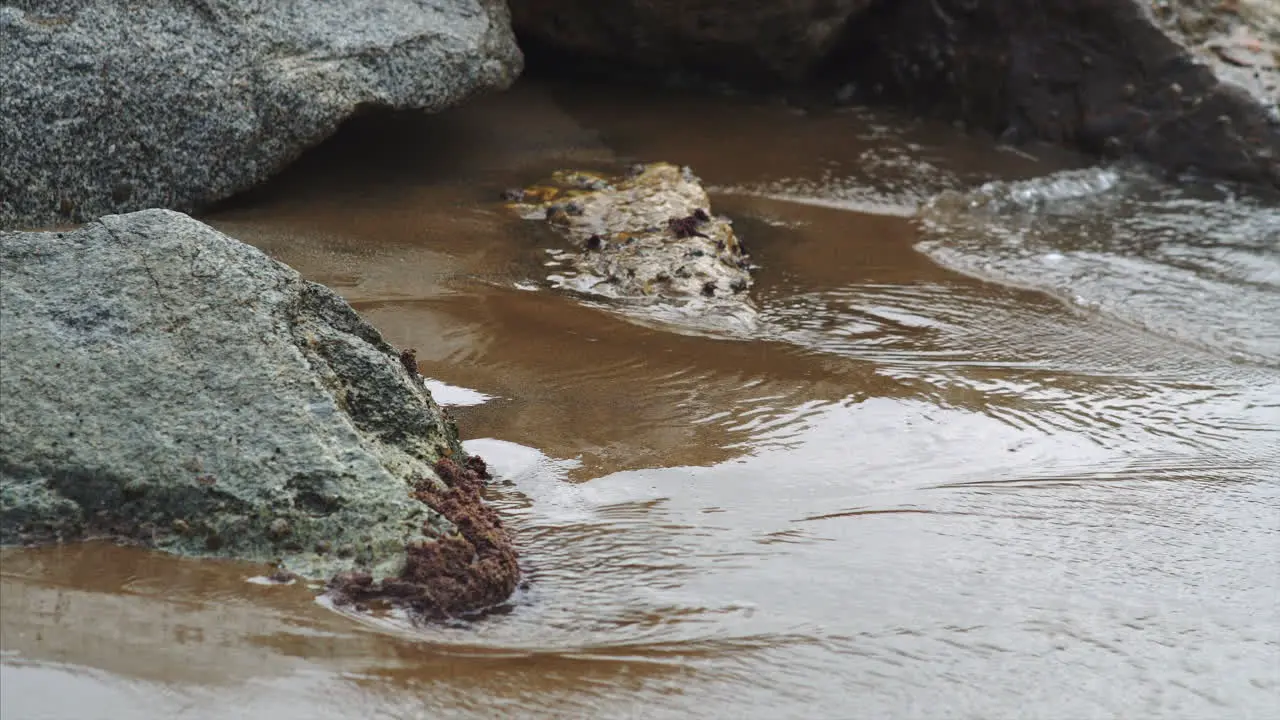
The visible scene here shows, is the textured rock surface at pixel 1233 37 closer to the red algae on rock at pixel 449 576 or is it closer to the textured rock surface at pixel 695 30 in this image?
the textured rock surface at pixel 695 30

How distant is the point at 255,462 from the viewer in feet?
8.83

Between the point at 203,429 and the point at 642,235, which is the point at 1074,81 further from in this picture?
the point at 203,429

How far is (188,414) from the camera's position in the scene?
2738mm

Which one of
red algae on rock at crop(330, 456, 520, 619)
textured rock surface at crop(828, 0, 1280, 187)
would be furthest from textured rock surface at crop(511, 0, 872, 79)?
red algae on rock at crop(330, 456, 520, 619)

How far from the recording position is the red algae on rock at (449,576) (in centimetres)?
258

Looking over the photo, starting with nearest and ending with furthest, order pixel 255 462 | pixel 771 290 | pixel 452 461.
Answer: pixel 255 462 < pixel 452 461 < pixel 771 290

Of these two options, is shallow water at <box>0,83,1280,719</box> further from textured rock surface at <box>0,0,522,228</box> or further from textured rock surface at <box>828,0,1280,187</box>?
textured rock surface at <box>828,0,1280,187</box>

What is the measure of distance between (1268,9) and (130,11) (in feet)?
17.6

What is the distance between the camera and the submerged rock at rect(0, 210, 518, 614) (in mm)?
2652

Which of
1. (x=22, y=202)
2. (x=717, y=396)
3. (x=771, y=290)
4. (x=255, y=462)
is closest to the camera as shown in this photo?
(x=255, y=462)

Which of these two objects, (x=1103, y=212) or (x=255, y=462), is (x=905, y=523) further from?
(x=1103, y=212)

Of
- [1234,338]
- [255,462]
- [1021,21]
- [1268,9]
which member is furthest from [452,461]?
[1268,9]

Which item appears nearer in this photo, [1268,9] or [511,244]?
[511,244]

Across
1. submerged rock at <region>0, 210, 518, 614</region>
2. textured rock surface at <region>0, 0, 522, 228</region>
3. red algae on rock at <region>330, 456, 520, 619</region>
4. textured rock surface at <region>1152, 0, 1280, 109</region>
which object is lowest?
red algae on rock at <region>330, 456, 520, 619</region>
